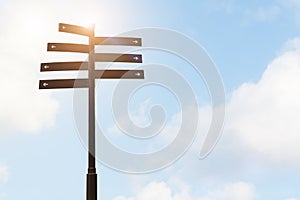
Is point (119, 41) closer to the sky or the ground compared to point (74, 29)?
closer to the ground

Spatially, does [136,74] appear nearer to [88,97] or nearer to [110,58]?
[110,58]

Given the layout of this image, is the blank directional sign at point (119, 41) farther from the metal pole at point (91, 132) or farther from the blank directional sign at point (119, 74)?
the blank directional sign at point (119, 74)

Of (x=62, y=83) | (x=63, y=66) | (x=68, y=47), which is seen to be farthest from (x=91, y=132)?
(x=68, y=47)

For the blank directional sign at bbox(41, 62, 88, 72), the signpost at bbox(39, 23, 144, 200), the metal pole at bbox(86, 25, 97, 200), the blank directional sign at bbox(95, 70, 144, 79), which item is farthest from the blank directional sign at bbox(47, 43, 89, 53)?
→ the blank directional sign at bbox(95, 70, 144, 79)

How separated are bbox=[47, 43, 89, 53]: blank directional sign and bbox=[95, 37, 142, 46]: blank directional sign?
0.26 m

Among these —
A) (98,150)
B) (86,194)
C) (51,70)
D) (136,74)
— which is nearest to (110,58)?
(136,74)

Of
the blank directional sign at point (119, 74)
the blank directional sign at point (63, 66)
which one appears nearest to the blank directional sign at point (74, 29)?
the blank directional sign at point (63, 66)

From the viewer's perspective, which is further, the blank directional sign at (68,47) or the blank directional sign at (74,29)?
the blank directional sign at (74,29)

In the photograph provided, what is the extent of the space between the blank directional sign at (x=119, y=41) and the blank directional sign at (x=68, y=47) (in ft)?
0.85

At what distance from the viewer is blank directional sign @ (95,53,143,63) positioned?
26.9ft

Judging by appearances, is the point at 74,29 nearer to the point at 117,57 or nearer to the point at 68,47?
the point at 68,47

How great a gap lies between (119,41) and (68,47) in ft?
3.21

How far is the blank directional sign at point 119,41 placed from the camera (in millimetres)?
8320

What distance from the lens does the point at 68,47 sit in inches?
326
